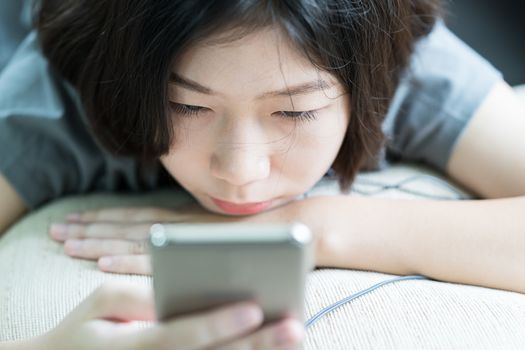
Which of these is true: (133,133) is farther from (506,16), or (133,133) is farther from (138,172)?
(506,16)

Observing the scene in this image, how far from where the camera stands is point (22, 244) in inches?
31.5

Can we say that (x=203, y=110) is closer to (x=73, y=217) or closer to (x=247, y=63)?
(x=247, y=63)

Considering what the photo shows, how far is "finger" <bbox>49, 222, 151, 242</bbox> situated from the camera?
802 millimetres

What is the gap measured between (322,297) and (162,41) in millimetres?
297

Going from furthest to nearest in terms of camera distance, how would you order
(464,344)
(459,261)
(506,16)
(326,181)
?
(506,16) < (326,181) < (459,261) < (464,344)

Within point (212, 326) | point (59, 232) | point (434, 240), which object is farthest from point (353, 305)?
point (59, 232)

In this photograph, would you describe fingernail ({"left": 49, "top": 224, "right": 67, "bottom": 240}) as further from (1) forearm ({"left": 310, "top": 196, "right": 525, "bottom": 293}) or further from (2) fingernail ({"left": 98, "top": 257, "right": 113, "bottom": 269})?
(1) forearm ({"left": 310, "top": 196, "right": 525, "bottom": 293})

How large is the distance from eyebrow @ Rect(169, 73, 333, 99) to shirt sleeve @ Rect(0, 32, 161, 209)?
0.26 metres

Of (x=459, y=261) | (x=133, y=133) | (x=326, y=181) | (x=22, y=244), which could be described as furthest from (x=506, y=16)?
(x=22, y=244)

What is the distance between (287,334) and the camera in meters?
0.48

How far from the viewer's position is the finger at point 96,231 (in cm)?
80

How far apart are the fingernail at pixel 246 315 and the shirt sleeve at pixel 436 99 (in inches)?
18.5

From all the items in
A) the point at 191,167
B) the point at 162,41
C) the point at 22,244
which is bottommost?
the point at 22,244

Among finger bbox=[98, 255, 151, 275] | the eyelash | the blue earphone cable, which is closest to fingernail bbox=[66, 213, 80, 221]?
finger bbox=[98, 255, 151, 275]
